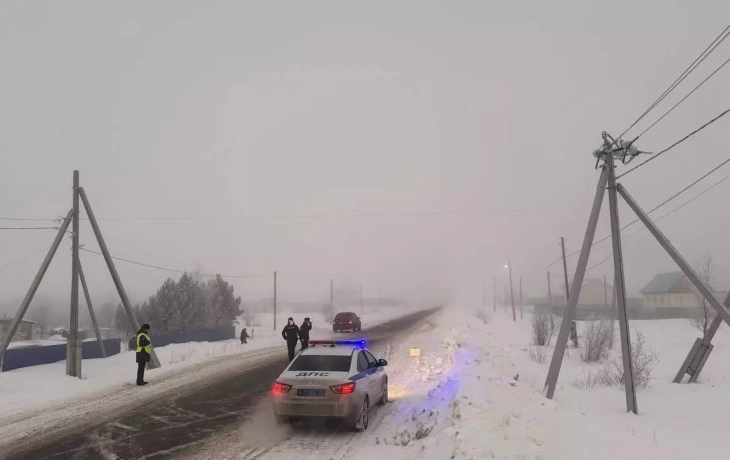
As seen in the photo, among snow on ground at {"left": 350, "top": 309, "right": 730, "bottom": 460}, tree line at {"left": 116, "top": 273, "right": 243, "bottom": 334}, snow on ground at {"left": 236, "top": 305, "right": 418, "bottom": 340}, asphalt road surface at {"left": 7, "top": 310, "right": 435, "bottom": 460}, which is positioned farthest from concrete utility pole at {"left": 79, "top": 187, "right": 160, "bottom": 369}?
tree line at {"left": 116, "top": 273, "right": 243, "bottom": 334}

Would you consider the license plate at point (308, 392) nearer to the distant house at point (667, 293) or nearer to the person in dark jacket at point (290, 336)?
the person in dark jacket at point (290, 336)

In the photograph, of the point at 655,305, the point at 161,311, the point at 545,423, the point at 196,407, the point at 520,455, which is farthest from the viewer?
the point at 655,305

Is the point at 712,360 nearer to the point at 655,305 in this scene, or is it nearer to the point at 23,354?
the point at 23,354

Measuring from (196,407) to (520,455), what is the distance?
7.62m

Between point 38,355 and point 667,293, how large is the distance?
91.1 metres

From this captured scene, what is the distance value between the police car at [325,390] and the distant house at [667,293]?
81.9 meters

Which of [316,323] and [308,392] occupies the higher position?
[308,392]

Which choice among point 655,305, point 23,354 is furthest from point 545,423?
point 655,305

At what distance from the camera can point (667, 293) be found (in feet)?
267

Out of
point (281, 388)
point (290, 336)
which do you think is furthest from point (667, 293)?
point (281, 388)

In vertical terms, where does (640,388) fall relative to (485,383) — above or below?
below

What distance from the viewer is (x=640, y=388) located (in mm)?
16688

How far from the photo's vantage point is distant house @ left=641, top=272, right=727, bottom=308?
3002 inches

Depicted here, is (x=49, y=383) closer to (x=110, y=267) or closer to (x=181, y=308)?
(x=110, y=267)
